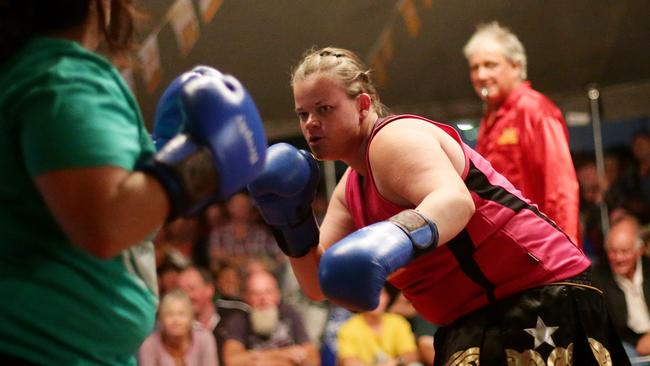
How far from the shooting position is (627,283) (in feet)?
15.0

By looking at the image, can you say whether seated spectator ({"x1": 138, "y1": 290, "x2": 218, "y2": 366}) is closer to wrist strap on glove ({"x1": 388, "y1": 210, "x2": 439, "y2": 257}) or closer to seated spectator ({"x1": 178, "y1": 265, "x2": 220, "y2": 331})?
seated spectator ({"x1": 178, "y1": 265, "x2": 220, "y2": 331})

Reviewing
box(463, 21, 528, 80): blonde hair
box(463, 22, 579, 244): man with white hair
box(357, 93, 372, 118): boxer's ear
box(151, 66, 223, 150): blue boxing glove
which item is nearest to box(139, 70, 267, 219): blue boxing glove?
box(151, 66, 223, 150): blue boxing glove

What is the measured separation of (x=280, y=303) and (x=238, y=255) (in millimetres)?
1124

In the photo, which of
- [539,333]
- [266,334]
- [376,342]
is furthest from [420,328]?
[539,333]

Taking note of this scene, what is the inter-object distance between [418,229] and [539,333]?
52 centimetres

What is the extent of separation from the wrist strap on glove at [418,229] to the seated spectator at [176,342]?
308cm

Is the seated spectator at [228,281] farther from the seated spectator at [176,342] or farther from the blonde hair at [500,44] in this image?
the blonde hair at [500,44]

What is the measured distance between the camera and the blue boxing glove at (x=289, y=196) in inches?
78.7

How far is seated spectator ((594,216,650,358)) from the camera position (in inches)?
173

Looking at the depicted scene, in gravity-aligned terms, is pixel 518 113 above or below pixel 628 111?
above

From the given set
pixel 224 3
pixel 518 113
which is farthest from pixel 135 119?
pixel 224 3

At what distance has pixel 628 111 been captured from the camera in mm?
6328

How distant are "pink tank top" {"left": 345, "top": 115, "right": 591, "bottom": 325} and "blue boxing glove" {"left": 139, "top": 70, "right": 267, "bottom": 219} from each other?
563 millimetres

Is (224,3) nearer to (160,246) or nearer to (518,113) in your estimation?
(160,246)
